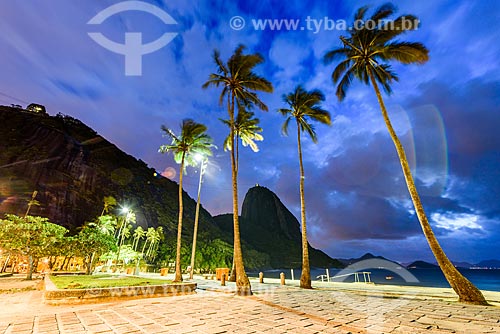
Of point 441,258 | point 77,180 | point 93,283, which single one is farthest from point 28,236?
point 77,180

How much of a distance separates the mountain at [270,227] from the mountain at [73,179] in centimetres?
5811

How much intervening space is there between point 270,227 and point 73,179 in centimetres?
12905

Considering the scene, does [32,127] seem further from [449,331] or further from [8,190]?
[449,331]

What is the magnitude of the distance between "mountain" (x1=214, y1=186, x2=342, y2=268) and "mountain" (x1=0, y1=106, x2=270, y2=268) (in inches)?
2288

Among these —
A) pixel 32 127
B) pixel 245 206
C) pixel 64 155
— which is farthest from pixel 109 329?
pixel 245 206

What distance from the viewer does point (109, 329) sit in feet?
14.7

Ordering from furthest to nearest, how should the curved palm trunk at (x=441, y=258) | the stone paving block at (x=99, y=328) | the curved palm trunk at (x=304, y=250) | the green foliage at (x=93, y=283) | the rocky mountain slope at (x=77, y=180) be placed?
the rocky mountain slope at (x=77, y=180) < the curved palm trunk at (x=304, y=250) < the green foliage at (x=93, y=283) < the curved palm trunk at (x=441, y=258) < the stone paving block at (x=99, y=328)

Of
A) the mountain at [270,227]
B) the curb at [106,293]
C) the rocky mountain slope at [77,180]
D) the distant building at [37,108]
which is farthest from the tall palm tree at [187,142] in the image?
the mountain at [270,227]

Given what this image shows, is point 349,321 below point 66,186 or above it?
below

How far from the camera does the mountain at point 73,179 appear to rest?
46875 millimetres

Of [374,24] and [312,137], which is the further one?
[312,137]

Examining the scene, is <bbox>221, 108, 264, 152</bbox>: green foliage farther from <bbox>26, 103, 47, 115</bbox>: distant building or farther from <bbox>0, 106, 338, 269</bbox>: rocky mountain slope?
<bbox>26, 103, 47, 115</bbox>: distant building

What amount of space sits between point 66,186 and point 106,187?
45.7ft

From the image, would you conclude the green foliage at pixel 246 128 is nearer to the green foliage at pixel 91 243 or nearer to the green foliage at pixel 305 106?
the green foliage at pixel 305 106
